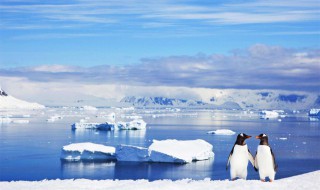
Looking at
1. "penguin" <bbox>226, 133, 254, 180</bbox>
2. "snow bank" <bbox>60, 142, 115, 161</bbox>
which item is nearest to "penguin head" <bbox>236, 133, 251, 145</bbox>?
"penguin" <bbox>226, 133, 254, 180</bbox>

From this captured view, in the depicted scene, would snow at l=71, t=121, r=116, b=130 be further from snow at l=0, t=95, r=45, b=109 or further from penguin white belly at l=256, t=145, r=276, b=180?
snow at l=0, t=95, r=45, b=109

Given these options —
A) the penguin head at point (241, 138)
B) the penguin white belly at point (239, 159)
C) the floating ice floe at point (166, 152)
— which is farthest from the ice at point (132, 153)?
the penguin head at point (241, 138)

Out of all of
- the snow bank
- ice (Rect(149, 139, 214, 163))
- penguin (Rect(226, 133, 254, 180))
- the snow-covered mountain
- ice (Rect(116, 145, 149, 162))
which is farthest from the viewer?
the snow-covered mountain

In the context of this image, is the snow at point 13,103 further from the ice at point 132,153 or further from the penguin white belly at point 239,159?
the penguin white belly at point 239,159

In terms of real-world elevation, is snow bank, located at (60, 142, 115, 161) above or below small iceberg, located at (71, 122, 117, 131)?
below

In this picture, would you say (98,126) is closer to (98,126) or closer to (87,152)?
(98,126)

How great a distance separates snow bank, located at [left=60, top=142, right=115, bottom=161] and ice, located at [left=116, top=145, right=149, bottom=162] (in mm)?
700

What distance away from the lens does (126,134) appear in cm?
4641

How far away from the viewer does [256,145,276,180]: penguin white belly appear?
418 inches

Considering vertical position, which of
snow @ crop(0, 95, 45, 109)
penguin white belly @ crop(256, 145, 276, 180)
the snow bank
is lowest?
the snow bank

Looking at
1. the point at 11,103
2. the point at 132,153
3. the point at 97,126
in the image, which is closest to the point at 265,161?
the point at 132,153

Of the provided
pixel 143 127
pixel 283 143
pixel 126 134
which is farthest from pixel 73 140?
pixel 283 143

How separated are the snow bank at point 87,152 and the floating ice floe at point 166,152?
0.77 meters

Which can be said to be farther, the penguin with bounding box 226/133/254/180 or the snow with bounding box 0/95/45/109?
the snow with bounding box 0/95/45/109
